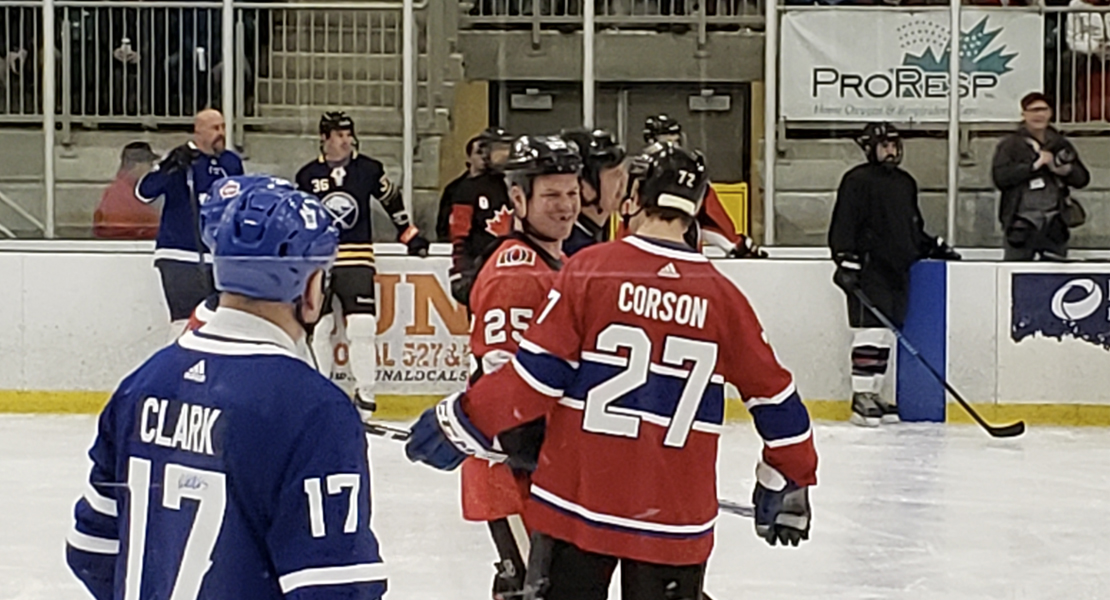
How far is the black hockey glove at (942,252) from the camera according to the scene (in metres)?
5.41

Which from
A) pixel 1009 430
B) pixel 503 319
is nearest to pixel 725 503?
pixel 503 319

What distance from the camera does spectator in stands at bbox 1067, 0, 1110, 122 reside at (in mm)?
5637

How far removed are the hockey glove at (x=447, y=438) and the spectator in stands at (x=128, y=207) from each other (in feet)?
8.45

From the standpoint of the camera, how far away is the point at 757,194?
15.2 feet

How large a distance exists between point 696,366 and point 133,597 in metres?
0.83

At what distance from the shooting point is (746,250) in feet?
13.3

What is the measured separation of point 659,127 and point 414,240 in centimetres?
143

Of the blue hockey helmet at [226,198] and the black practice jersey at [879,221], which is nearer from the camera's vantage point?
the blue hockey helmet at [226,198]

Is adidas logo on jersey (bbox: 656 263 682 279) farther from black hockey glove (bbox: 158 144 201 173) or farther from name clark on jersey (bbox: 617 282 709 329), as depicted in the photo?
black hockey glove (bbox: 158 144 201 173)

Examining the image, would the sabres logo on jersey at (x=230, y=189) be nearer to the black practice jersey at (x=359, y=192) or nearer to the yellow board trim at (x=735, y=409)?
the yellow board trim at (x=735, y=409)

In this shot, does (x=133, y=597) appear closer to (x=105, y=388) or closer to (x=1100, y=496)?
(x=105, y=388)

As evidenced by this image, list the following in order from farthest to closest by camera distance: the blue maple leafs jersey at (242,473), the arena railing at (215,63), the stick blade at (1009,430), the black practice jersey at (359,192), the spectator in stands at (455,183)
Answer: the stick blade at (1009,430) < the arena railing at (215,63) < the black practice jersey at (359,192) < the spectator in stands at (455,183) < the blue maple leafs jersey at (242,473)

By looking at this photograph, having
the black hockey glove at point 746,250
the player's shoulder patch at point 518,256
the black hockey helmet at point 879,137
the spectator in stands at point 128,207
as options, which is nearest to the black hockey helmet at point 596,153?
the player's shoulder patch at point 518,256

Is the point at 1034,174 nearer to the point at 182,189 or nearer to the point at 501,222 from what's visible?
the point at 182,189
